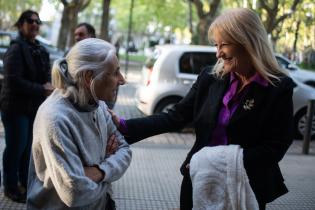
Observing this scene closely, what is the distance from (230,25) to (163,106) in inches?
300

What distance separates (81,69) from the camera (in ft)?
6.99

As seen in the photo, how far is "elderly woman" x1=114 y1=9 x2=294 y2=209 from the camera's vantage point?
2.38 metres

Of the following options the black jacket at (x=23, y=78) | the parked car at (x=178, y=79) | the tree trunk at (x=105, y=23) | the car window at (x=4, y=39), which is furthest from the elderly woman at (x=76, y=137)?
the tree trunk at (x=105, y=23)

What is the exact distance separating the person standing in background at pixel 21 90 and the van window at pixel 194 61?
527cm

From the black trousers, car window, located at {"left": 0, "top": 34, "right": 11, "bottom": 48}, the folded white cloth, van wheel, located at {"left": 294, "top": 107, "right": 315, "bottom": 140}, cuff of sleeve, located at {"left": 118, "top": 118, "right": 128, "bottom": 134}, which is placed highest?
cuff of sleeve, located at {"left": 118, "top": 118, "right": 128, "bottom": 134}

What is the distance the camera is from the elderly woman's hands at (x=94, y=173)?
213 cm

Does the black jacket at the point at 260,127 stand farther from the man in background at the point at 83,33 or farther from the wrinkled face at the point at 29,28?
the man in background at the point at 83,33

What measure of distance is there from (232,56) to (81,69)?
73cm

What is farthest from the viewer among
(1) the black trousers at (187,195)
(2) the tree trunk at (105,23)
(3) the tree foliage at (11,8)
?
(3) the tree foliage at (11,8)

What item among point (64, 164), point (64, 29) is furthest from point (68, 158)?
point (64, 29)

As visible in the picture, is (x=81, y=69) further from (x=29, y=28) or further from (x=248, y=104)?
(x=29, y=28)

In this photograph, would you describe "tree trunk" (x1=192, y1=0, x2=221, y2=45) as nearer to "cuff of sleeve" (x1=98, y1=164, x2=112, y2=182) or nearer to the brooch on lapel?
the brooch on lapel

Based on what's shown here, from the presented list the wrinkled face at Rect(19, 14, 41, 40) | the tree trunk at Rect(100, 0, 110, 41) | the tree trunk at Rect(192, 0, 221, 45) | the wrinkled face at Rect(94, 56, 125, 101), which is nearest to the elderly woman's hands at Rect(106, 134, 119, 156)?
the wrinkled face at Rect(94, 56, 125, 101)

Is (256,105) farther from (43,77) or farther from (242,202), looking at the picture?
(43,77)
